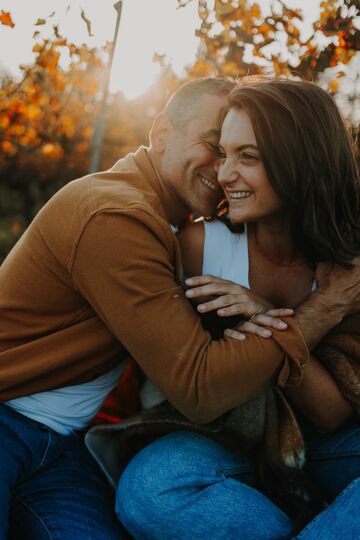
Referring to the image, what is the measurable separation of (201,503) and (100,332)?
2.33 feet

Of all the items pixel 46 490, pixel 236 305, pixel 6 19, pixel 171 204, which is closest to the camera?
pixel 236 305

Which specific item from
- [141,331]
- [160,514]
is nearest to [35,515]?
[160,514]

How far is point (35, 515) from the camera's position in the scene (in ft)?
7.76

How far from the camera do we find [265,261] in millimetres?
2838

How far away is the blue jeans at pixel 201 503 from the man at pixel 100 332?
0.68ft

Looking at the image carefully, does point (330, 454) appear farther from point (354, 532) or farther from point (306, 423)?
point (354, 532)

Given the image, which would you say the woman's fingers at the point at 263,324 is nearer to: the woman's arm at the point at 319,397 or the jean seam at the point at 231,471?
the woman's arm at the point at 319,397

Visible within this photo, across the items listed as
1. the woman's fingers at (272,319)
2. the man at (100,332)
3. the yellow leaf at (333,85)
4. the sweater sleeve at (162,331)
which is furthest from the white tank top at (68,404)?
the yellow leaf at (333,85)

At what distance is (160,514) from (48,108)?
353 inches

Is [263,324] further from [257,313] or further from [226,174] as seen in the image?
[226,174]

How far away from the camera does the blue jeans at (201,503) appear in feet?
7.29

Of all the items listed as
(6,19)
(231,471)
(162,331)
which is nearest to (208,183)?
(162,331)

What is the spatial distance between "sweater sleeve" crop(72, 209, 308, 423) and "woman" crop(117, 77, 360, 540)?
113mm

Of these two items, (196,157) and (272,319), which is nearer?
(272,319)
